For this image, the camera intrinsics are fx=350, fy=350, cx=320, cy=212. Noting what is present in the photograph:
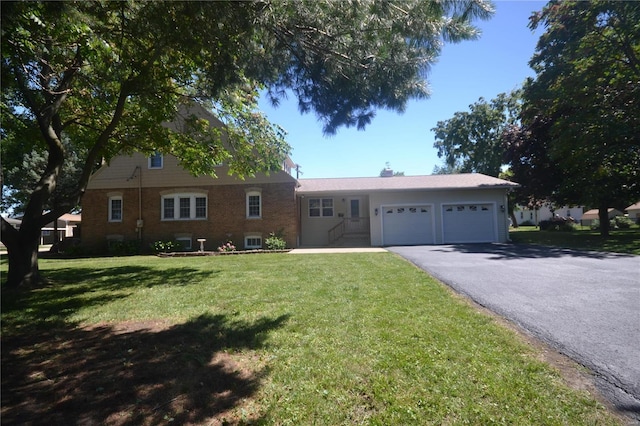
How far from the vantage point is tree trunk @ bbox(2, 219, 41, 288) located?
8438 millimetres

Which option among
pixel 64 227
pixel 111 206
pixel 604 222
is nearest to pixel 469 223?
pixel 604 222

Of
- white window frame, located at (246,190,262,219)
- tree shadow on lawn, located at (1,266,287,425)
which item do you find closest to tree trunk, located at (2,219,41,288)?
tree shadow on lawn, located at (1,266,287,425)

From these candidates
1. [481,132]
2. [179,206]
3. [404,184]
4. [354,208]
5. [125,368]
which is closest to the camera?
[125,368]

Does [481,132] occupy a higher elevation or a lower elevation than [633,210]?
higher

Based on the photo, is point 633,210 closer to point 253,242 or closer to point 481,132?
point 481,132

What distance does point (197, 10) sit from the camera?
4.54 m

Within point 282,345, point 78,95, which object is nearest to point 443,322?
point 282,345

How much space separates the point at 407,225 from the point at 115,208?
54.5ft

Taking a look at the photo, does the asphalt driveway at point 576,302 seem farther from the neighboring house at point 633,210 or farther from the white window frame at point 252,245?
the neighboring house at point 633,210

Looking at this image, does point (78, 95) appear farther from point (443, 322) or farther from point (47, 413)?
point (443, 322)

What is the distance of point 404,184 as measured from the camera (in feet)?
64.9

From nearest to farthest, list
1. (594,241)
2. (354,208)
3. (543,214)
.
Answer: (594,241) → (354,208) → (543,214)

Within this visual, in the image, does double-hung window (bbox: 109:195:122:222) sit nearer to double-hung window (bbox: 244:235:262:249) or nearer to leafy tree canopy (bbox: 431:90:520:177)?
double-hung window (bbox: 244:235:262:249)

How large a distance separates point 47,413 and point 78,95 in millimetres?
9671
